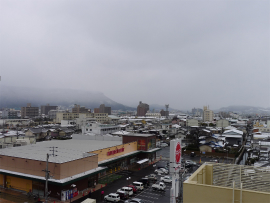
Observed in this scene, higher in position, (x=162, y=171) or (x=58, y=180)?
(x=58, y=180)

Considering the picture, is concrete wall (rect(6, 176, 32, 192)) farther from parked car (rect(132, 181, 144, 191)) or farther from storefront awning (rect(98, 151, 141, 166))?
parked car (rect(132, 181, 144, 191))

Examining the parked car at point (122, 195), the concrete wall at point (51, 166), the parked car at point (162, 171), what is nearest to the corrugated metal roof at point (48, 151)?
the concrete wall at point (51, 166)

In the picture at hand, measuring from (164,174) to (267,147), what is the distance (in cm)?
1441

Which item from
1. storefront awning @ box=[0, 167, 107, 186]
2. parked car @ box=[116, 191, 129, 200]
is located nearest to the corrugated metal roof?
storefront awning @ box=[0, 167, 107, 186]

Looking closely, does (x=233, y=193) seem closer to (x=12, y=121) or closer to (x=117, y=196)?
(x=117, y=196)

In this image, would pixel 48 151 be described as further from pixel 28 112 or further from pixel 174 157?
pixel 28 112

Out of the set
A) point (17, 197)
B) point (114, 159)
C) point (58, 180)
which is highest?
point (58, 180)

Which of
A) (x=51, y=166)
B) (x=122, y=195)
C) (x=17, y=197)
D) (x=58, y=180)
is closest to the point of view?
(x=58, y=180)

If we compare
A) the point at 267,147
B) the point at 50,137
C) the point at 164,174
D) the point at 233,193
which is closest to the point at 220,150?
the point at 267,147

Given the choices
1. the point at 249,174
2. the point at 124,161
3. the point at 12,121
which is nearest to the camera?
the point at 249,174

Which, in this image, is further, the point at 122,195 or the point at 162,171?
the point at 162,171

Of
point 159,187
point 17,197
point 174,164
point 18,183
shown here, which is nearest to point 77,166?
point 17,197

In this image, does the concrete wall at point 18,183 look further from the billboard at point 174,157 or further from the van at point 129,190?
the billboard at point 174,157

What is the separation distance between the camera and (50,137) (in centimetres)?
3812
